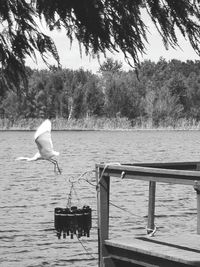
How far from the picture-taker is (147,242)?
847cm

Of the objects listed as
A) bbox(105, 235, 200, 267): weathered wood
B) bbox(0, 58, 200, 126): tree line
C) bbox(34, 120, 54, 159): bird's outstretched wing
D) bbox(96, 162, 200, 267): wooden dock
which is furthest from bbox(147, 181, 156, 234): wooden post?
bbox(0, 58, 200, 126): tree line

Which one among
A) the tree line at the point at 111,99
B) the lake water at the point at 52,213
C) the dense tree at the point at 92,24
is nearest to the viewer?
the dense tree at the point at 92,24

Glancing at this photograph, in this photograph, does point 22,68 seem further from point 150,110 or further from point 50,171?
point 150,110

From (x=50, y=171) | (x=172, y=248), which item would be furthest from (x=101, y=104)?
(x=172, y=248)

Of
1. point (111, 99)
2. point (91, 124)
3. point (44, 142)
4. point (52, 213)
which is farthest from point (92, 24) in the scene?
point (111, 99)

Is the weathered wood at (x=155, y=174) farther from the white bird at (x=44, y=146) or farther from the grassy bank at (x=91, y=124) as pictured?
the grassy bank at (x=91, y=124)

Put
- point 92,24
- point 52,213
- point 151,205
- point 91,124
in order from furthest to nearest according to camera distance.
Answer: point 91,124 < point 52,213 < point 151,205 < point 92,24

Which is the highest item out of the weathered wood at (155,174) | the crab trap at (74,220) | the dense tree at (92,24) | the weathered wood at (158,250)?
the dense tree at (92,24)

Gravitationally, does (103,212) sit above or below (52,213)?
above

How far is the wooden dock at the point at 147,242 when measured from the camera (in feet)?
25.0

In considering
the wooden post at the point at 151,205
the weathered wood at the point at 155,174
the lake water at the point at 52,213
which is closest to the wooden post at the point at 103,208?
the weathered wood at the point at 155,174

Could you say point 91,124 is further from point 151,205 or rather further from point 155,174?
point 155,174

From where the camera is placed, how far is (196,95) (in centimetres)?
10219

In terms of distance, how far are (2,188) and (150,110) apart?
58050 mm
